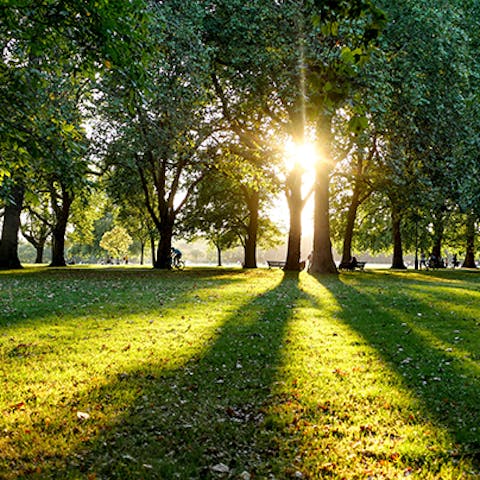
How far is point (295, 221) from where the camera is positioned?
3152 cm

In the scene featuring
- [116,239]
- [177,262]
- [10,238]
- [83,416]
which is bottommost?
[83,416]

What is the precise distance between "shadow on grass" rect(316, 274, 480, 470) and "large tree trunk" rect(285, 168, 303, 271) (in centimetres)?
1731

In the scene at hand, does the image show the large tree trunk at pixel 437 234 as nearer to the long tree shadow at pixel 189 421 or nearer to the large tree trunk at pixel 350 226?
the large tree trunk at pixel 350 226

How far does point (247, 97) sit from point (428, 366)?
18074mm

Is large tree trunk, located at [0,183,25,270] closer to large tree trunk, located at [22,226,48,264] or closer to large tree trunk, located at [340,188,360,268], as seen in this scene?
large tree trunk, located at [340,188,360,268]

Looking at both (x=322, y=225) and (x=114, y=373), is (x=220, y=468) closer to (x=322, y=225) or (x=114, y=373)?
(x=114, y=373)

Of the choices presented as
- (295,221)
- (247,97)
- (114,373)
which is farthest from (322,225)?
(114,373)

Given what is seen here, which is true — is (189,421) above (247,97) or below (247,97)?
below

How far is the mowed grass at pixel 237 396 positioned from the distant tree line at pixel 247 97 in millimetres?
2743

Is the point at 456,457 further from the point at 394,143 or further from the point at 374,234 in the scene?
the point at 374,234

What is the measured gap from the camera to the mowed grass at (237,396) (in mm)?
4176

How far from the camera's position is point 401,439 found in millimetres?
4617

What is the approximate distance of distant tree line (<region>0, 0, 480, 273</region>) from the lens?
679 cm

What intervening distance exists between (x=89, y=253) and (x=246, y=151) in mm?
61061
